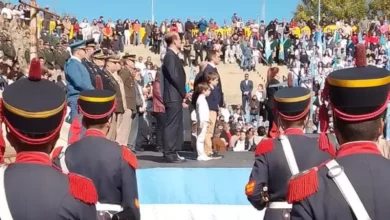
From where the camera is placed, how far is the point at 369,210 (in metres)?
2.62

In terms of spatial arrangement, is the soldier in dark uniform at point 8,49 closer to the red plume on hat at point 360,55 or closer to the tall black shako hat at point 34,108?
the tall black shako hat at point 34,108

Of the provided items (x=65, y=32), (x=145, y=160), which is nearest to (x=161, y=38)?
(x=65, y=32)

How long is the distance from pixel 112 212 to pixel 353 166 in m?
2.27

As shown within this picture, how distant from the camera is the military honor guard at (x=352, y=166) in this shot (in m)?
2.61

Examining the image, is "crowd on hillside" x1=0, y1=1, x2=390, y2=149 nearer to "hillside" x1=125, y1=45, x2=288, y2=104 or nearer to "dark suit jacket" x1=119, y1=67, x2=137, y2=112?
"hillside" x1=125, y1=45, x2=288, y2=104

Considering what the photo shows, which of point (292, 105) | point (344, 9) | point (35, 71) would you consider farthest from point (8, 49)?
point (344, 9)

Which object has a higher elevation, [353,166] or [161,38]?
[353,166]

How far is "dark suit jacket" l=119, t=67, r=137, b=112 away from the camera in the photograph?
34.4 feet

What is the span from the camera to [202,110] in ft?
31.2

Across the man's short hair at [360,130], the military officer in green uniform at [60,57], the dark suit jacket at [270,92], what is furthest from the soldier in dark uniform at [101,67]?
the military officer in green uniform at [60,57]

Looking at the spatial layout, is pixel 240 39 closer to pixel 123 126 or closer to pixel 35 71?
pixel 123 126

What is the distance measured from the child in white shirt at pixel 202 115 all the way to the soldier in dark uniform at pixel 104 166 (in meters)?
4.73

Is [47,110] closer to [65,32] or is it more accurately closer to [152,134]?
[152,134]

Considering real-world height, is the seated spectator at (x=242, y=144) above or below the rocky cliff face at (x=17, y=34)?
below
